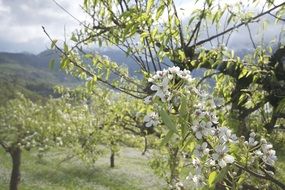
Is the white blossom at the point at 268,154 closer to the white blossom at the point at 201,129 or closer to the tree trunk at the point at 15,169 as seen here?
the white blossom at the point at 201,129

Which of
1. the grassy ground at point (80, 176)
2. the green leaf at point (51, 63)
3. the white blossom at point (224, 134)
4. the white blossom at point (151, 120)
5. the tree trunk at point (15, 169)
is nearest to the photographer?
the white blossom at point (224, 134)

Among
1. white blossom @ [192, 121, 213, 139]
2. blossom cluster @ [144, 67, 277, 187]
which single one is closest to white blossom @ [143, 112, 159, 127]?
blossom cluster @ [144, 67, 277, 187]

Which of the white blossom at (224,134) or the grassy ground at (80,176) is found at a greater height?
the white blossom at (224,134)

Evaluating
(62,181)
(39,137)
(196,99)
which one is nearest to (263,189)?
(196,99)

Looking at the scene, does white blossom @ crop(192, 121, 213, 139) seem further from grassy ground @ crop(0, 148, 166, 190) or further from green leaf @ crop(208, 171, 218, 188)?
grassy ground @ crop(0, 148, 166, 190)

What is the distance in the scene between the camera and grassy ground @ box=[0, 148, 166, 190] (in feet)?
127

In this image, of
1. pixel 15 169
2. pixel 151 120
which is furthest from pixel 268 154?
pixel 15 169

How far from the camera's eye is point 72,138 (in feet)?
86.5

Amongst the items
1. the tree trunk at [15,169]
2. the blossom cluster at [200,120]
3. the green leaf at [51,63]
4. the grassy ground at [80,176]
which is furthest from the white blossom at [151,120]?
the grassy ground at [80,176]

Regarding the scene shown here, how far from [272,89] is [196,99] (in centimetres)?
338

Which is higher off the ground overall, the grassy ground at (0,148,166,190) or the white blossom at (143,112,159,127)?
the white blossom at (143,112,159,127)

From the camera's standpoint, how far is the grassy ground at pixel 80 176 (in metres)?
38.7

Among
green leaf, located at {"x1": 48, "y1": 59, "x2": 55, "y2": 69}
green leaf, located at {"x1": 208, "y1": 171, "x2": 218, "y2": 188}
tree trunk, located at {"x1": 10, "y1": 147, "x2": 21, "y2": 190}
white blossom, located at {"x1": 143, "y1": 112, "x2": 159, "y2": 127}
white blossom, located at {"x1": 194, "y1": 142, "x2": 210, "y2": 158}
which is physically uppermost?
green leaf, located at {"x1": 48, "y1": 59, "x2": 55, "y2": 69}

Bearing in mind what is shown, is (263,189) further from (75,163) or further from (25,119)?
(75,163)
